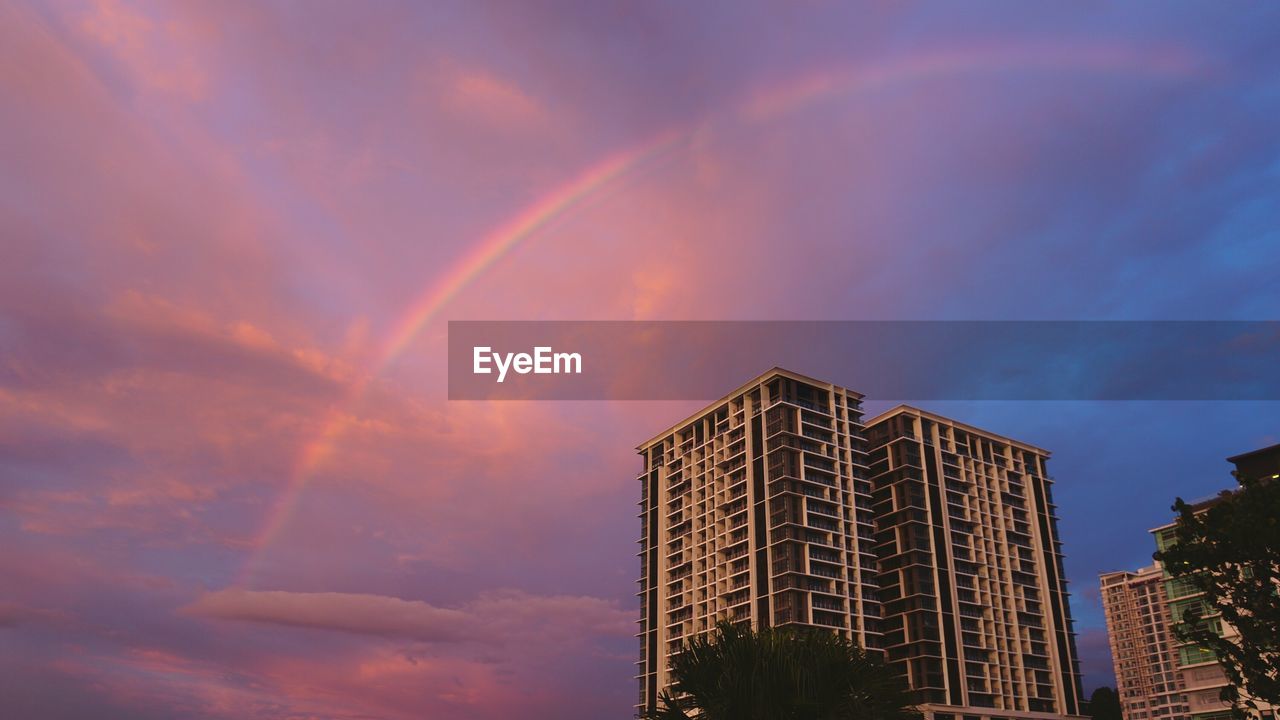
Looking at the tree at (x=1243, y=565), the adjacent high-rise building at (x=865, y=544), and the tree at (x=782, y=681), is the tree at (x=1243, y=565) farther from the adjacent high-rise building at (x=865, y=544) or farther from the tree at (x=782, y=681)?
the adjacent high-rise building at (x=865, y=544)

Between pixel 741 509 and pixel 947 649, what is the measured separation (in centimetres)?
3509

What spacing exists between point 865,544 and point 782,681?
103736 mm

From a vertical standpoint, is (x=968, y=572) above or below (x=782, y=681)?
above

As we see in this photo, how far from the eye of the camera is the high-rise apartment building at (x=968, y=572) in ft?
434

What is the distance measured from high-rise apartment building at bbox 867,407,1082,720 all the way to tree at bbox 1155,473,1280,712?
10494 centimetres

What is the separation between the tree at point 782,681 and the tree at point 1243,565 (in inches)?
447

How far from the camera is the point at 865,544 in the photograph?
134000mm

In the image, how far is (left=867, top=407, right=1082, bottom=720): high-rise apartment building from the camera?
132250 mm

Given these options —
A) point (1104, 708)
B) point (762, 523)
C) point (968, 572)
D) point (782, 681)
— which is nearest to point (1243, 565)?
point (782, 681)

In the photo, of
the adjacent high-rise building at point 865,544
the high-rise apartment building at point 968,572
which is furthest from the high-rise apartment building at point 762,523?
the high-rise apartment building at point 968,572

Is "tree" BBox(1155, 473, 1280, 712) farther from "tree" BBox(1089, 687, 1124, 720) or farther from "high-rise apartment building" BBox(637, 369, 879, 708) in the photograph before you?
"tree" BBox(1089, 687, 1124, 720)

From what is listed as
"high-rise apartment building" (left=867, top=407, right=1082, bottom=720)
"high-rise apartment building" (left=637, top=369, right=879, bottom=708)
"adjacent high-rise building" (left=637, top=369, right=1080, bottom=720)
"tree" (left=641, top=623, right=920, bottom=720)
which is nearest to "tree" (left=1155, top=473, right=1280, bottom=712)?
"tree" (left=641, top=623, right=920, bottom=720)

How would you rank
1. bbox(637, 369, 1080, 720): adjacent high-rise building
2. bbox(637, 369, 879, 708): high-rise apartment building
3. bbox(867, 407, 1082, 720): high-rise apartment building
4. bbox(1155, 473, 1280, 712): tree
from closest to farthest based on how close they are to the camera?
bbox(1155, 473, 1280, 712): tree → bbox(637, 369, 879, 708): high-rise apartment building → bbox(637, 369, 1080, 720): adjacent high-rise building → bbox(867, 407, 1082, 720): high-rise apartment building

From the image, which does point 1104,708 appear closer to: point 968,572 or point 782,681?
point 968,572
